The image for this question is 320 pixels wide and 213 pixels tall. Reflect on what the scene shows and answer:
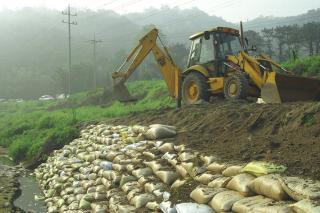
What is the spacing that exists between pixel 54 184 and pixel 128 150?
7.40ft

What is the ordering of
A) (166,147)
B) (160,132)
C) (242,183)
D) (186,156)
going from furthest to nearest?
(160,132), (166,147), (186,156), (242,183)

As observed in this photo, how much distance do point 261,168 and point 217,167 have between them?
2.59 ft

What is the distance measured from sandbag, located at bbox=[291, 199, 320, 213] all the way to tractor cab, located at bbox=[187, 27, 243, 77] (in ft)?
25.1

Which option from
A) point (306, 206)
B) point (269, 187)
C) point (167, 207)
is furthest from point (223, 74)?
point (306, 206)

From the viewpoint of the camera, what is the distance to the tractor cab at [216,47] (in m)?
10.9

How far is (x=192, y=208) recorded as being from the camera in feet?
14.3

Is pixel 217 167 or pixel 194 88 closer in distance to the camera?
pixel 217 167

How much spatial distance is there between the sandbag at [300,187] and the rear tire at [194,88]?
7006mm

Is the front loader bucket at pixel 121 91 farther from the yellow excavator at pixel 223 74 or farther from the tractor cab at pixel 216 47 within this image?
the tractor cab at pixel 216 47

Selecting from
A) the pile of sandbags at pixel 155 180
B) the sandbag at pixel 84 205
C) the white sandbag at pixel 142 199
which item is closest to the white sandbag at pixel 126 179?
the pile of sandbags at pixel 155 180

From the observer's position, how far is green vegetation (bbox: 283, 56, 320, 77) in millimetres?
14320

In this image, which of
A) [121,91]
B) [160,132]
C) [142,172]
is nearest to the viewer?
[142,172]

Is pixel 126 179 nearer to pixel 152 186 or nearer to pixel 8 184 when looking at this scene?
pixel 152 186

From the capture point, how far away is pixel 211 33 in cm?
1100
